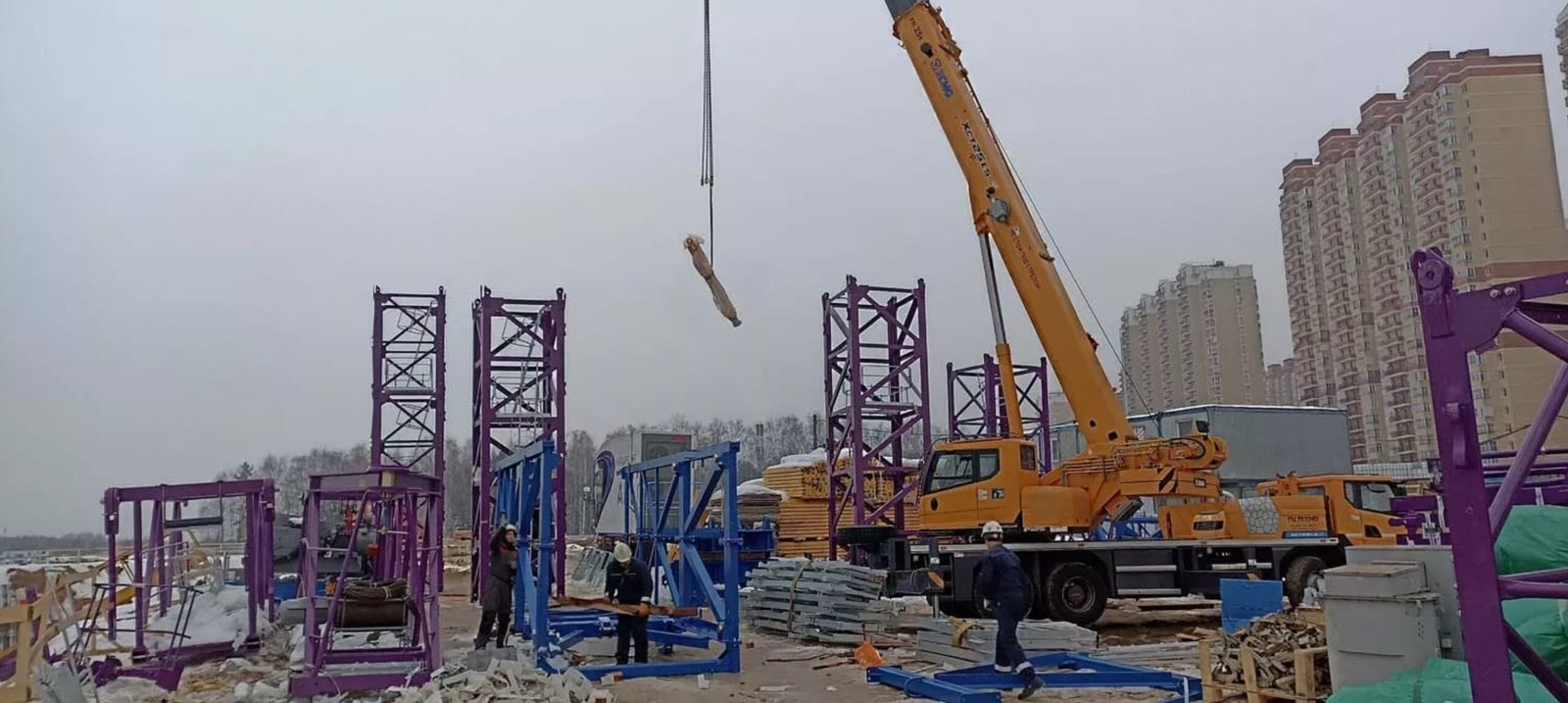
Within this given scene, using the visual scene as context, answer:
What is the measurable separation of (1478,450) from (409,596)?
10356 millimetres

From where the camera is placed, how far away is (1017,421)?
17922 mm

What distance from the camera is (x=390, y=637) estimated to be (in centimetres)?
1502

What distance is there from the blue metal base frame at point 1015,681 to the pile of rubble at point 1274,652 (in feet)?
3.53

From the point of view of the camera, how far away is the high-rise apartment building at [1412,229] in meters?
44.6

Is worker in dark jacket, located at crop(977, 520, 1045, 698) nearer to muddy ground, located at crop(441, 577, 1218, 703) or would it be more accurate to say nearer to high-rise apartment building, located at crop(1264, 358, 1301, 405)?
muddy ground, located at crop(441, 577, 1218, 703)

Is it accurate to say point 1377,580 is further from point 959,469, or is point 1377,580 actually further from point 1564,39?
point 1564,39

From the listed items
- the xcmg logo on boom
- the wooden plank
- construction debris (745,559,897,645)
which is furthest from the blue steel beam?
the xcmg logo on boom

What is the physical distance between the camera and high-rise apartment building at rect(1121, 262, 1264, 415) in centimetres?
6819

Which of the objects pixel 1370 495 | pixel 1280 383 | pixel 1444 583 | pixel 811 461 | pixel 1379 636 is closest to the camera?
pixel 1379 636

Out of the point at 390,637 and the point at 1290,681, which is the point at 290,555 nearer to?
the point at 390,637

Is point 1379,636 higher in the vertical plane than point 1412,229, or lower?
lower

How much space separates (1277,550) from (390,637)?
539 inches

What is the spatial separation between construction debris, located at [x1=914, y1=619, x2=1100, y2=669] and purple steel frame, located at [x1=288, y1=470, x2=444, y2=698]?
585 centimetres

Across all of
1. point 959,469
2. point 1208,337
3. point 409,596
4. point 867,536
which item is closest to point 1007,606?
point 409,596
